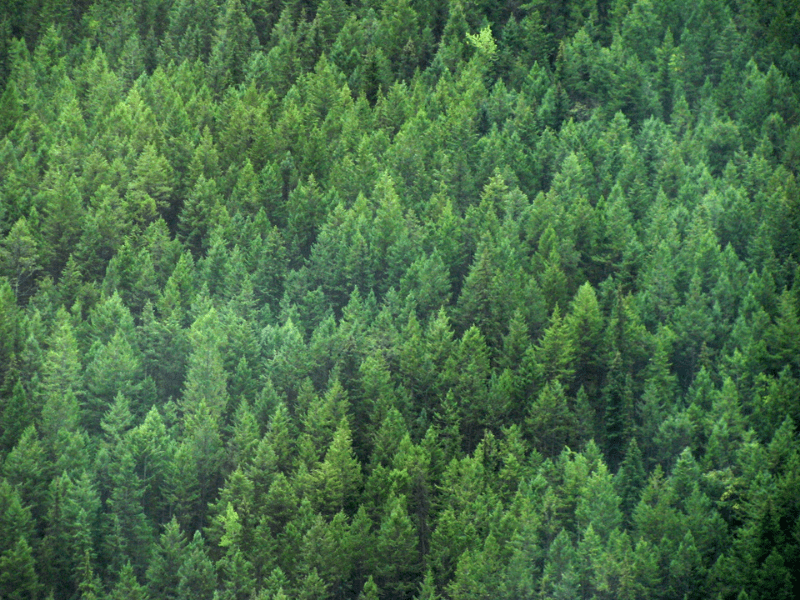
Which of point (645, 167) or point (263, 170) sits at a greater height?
point (645, 167)

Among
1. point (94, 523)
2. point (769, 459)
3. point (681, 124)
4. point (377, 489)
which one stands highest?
point (681, 124)

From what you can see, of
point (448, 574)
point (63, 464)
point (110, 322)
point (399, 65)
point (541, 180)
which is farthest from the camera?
point (399, 65)

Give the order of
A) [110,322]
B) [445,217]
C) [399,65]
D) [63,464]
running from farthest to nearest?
[399,65] < [445,217] < [110,322] < [63,464]

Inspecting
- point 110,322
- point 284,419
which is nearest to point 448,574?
point 284,419

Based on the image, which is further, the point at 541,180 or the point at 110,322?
the point at 541,180

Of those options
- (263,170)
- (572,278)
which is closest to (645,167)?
(572,278)

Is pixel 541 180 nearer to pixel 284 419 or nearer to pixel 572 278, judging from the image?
pixel 572 278
